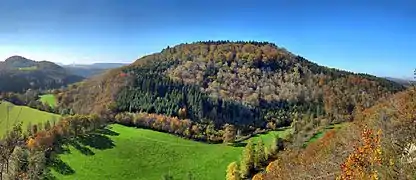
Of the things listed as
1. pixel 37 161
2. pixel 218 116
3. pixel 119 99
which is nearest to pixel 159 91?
pixel 119 99

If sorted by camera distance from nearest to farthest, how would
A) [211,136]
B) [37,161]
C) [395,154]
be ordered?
[395,154]
[37,161]
[211,136]

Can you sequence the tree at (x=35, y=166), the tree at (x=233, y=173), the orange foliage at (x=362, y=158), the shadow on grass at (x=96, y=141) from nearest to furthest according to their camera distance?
the orange foliage at (x=362, y=158)
the tree at (x=35, y=166)
the tree at (x=233, y=173)
the shadow on grass at (x=96, y=141)

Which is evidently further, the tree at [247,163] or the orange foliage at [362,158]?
the tree at [247,163]

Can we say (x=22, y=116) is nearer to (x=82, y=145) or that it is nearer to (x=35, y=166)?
(x=82, y=145)

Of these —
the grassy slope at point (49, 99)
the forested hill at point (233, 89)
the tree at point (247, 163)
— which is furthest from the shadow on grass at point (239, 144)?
the grassy slope at point (49, 99)

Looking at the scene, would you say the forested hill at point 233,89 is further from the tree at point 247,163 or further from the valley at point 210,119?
the tree at point 247,163

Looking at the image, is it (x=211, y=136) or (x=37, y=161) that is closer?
(x=37, y=161)

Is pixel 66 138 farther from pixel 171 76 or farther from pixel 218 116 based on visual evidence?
pixel 171 76

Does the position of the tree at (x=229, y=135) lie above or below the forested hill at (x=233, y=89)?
below
